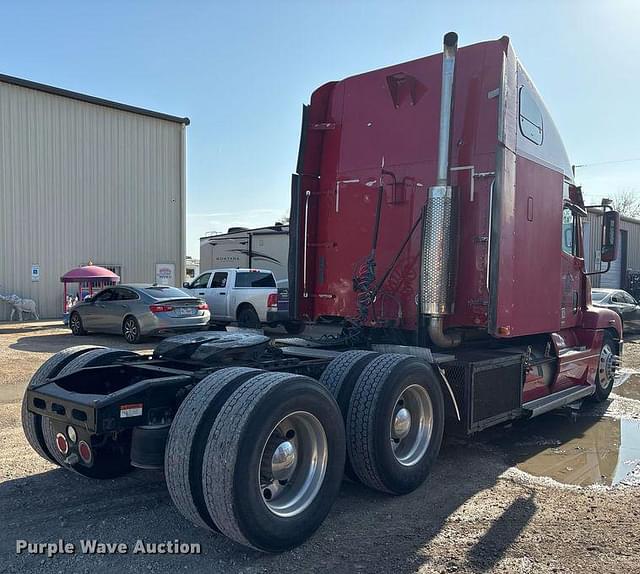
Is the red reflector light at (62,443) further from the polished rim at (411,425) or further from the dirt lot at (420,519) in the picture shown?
the polished rim at (411,425)

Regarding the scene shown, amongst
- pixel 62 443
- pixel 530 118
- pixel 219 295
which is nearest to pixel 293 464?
pixel 62 443

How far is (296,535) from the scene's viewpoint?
3.56 meters

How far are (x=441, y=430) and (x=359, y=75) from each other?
3.74 m

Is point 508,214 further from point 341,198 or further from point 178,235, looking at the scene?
point 178,235

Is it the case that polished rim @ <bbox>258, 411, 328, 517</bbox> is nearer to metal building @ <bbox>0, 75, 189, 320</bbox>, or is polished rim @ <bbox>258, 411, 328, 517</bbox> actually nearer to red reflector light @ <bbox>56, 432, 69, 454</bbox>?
red reflector light @ <bbox>56, 432, 69, 454</bbox>

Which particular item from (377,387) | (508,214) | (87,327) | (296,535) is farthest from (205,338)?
(87,327)

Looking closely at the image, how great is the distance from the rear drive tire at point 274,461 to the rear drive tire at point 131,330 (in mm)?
10421

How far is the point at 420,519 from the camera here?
411cm

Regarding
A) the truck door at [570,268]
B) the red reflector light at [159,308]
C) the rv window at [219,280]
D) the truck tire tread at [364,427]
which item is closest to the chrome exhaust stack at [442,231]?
the truck tire tread at [364,427]

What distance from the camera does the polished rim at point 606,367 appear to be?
8.08 meters

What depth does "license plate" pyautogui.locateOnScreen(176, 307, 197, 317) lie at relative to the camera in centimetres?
1386

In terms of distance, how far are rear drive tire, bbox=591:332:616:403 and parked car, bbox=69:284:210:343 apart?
899cm

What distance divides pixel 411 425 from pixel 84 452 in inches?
95.6

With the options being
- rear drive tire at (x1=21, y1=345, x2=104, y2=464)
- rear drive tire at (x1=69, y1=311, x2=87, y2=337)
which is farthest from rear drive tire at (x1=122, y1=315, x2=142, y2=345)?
rear drive tire at (x1=21, y1=345, x2=104, y2=464)
